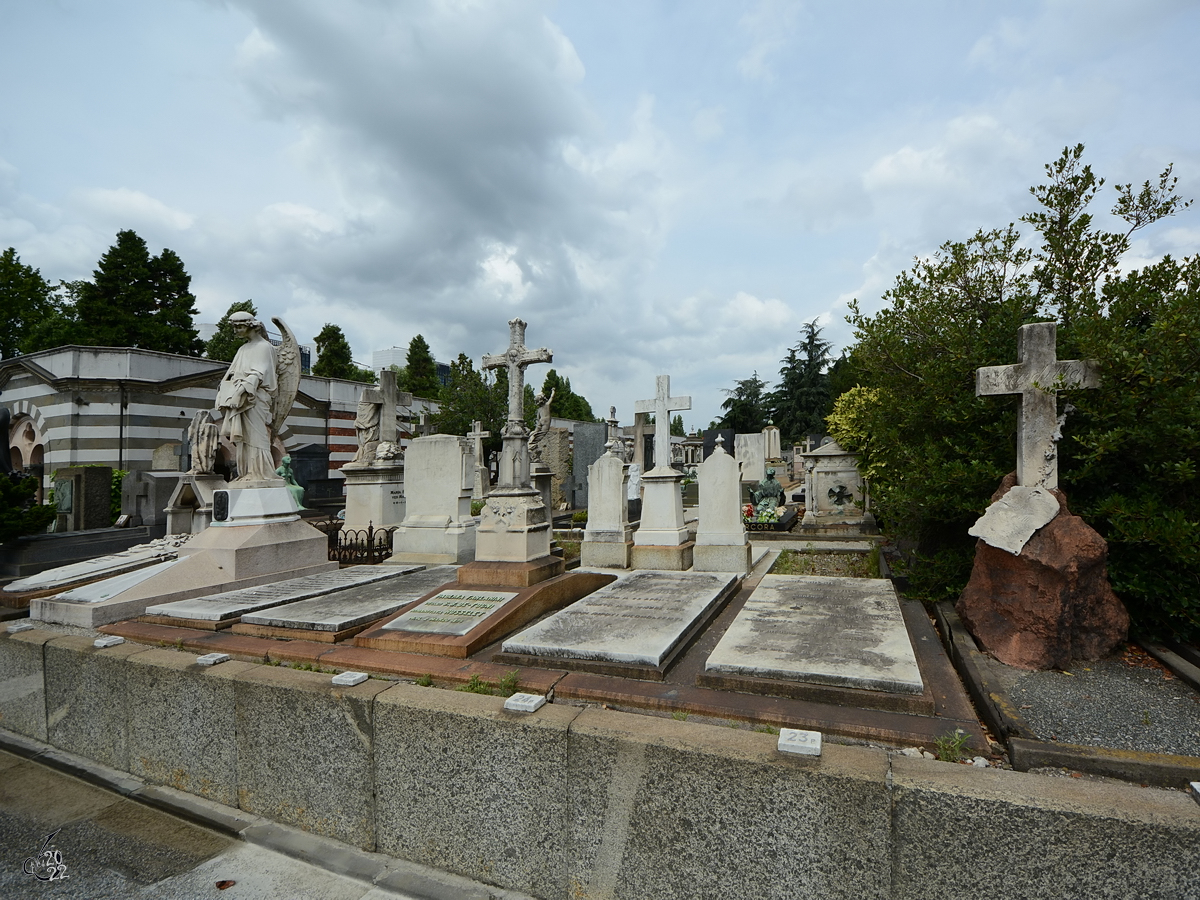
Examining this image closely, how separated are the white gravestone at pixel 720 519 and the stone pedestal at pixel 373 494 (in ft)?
19.1

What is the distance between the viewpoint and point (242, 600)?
5.05 metres

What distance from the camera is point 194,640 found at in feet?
14.0

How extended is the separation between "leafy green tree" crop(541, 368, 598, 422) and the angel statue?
160 ft

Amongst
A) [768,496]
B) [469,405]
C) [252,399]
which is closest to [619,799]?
[252,399]

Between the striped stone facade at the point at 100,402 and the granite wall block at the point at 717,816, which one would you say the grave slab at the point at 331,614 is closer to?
the granite wall block at the point at 717,816

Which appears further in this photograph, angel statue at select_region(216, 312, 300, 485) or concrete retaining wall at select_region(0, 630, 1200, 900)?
angel statue at select_region(216, 312, 300, 485)

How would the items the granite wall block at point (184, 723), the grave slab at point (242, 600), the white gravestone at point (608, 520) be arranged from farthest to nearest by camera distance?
1. the white gravestone at point (608, 520)
2. the grave slab at point (242, 600)
3. the granite wall block at point (184, 723)

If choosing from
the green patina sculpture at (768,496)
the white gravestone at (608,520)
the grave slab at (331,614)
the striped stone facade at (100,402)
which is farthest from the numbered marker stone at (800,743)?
the striped stone facade at (100,402)

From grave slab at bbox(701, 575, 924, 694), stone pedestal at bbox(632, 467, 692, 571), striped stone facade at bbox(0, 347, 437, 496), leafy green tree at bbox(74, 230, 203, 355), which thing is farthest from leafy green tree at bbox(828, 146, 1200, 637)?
leafy green tree at bbox(74, 230, 203, 355)

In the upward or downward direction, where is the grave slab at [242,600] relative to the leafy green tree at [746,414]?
downward

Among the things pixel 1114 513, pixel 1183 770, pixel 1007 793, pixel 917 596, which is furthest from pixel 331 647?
pixel 1114 513

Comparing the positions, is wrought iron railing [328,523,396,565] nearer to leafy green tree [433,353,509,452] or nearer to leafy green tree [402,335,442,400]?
leafy green tree [433,353,509,452]

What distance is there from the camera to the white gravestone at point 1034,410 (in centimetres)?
393

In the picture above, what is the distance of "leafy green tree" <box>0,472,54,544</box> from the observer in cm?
677
